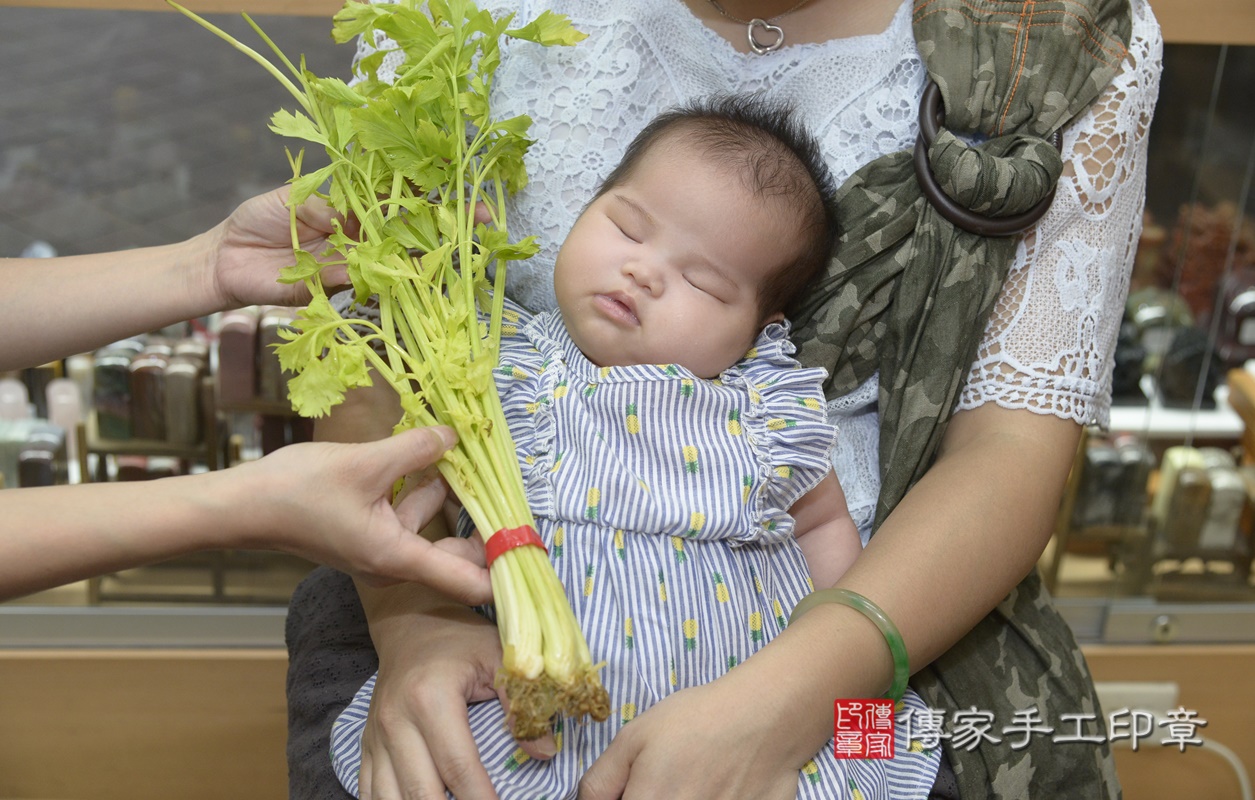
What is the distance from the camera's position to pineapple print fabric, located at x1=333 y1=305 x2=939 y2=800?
3.76 feet

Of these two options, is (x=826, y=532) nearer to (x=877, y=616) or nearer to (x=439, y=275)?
(x=877, y=616)

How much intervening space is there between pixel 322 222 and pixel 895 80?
2.60ft

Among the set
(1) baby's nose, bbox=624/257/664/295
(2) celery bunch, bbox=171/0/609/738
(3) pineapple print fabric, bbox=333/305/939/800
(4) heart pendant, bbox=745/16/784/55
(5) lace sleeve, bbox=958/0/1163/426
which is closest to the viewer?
(2) celery bunch, bbox=171/0/609/738

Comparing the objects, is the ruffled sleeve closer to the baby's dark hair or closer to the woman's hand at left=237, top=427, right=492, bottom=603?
the baby's dark hair

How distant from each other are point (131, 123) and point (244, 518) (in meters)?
1.53

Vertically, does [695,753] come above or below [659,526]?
below

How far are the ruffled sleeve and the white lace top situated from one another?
0.51ft

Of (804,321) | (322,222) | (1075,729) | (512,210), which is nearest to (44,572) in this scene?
(322,222)

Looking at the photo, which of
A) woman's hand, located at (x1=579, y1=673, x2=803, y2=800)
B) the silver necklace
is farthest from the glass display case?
woman's hand, located at (x1=579, y1=673, x2=803, y2=800)

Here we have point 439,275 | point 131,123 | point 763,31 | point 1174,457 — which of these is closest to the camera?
point 439,275

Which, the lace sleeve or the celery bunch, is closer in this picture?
the celery bunch

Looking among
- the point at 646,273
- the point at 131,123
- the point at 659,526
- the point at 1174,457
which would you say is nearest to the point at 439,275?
the point at 646,273

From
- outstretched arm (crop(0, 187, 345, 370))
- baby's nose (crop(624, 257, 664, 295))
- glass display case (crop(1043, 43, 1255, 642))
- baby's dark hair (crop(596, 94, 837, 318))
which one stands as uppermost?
baby's dark hair (crop(596, 94, 837, 318))

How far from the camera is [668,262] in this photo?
4.20 feet
